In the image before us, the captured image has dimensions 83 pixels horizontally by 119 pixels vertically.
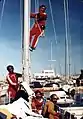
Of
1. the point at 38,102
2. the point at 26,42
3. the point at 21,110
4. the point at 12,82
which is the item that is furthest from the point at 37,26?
the point at 21,110

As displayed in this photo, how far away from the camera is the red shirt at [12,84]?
32.3ft

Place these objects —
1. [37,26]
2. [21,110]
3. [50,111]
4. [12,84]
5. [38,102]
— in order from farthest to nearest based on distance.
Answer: [37,26], [12,84], [38,102], [50,111], [21,110]

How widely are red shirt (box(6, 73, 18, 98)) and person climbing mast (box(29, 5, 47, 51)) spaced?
1238mm

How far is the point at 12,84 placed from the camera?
9891 millimetres

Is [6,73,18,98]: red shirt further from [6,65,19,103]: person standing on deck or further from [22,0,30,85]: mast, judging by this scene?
[22,0,30,85]: mast

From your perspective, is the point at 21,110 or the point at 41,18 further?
the point at 41,18

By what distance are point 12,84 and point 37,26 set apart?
218 centimetres

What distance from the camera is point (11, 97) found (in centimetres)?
986

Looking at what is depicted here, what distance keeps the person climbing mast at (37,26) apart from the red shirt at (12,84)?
1.24m

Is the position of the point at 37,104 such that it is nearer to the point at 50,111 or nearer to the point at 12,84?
the point at 50,111

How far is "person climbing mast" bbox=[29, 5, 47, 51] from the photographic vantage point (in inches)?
424

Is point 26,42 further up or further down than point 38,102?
further up

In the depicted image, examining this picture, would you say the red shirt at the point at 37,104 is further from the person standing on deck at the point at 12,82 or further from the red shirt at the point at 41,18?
the red shirt at the point at 41,18

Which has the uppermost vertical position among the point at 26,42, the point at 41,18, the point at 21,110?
the point at 41,18
